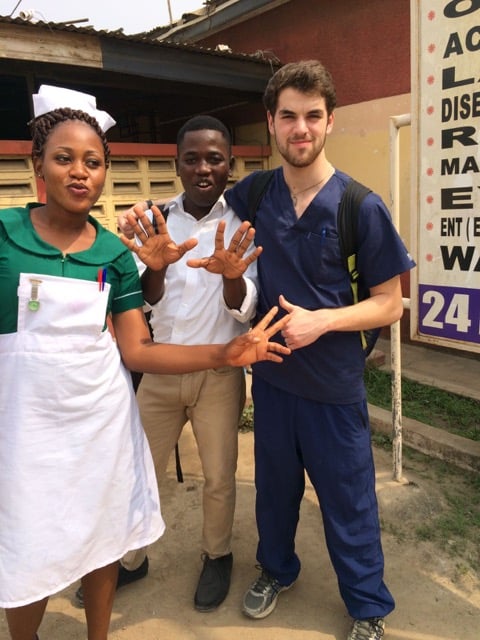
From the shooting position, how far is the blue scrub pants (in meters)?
1.81

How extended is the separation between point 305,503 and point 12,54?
152 inches

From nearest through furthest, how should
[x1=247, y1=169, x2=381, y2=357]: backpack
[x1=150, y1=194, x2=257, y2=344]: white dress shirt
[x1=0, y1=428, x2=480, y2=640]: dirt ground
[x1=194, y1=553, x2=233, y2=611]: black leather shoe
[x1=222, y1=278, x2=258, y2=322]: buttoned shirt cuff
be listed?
[x1=247, y1=169, x2=381, y2=357]: backpack
[x1=222, y1=278, x2=258, y2=322]: buttoned shirt cuff
[x1=150, y1=194, x2=257, y2=344]: white dress shirt
[x1=0, y1=428, x2=480, y2=640]: dirt ground
[x1=194, y1=553, x2=233, y2=611]: black leather shoe

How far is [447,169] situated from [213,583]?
2027mm

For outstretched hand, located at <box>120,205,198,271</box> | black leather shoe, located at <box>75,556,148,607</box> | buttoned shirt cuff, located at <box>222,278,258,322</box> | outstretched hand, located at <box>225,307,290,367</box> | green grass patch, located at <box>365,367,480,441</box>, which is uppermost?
outstretched hand, located at <box>120,205,198,271</box>

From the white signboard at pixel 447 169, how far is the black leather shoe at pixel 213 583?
4.56 ft

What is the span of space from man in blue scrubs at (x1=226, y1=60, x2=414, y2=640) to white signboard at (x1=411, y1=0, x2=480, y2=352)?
0.66m

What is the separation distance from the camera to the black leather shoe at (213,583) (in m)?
2.11

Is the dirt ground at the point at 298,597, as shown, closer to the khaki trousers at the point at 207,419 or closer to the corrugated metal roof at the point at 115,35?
the khaki trousers at the point at 207,419

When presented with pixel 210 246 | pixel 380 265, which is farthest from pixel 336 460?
pixel 210 246

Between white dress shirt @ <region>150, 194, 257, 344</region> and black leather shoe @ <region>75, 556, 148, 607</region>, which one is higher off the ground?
white dress shirt @ <region>150, 194, 257, 344</region>

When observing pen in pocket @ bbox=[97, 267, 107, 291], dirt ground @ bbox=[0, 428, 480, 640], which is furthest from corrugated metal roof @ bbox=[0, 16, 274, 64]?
dirt ground @ bbox=[0, 428, 480, 640]

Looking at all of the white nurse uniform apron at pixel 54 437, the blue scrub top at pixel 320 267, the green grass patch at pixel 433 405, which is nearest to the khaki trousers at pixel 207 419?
the blue scrub top at pixel 320 267

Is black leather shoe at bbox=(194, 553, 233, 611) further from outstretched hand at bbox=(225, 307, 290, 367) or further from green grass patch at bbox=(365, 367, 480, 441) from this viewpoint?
green grass patch at bbox=(365, 367, 480, 441)

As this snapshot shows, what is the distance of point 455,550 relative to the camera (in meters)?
2.36
